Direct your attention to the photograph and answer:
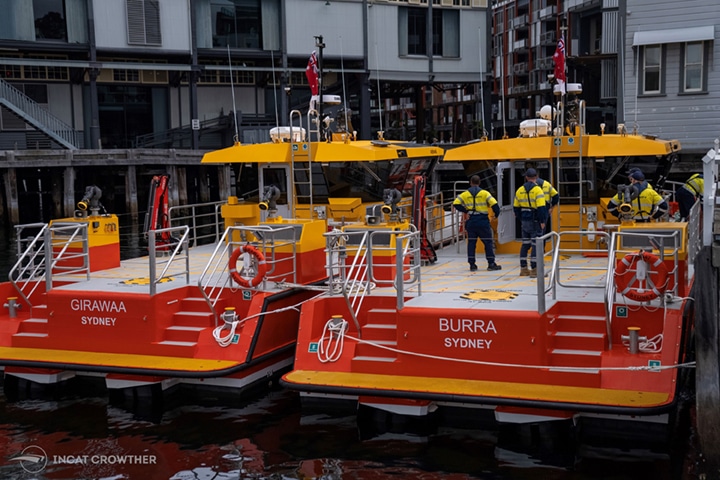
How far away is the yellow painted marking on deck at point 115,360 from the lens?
1080 centimetres

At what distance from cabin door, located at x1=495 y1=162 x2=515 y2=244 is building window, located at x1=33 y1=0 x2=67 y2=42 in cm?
3016

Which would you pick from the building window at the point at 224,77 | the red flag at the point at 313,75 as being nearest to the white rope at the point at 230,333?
the red flag at the point at 313,75

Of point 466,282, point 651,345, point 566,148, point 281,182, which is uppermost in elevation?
point 566,148

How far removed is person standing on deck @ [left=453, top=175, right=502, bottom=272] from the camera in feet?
42.4

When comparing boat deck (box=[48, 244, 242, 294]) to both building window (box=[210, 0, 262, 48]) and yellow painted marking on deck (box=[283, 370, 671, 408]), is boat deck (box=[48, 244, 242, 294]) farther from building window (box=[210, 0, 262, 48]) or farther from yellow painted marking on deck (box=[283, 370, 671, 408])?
building window (box=[210, 0, 262, 48])

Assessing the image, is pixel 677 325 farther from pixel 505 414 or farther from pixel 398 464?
pixel 398 464

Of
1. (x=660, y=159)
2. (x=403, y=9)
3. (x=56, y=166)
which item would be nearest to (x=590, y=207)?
(x=660, y=159)

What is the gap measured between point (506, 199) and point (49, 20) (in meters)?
30.7

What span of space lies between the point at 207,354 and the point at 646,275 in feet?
17.7

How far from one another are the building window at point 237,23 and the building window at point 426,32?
7.32 meters

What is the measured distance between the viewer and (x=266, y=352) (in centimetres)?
1143

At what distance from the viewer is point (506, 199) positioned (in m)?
14.7

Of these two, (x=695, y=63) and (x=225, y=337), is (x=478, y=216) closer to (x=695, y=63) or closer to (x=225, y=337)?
(x=225, y=337)

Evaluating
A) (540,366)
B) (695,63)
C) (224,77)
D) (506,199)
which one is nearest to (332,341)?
(540,366)
